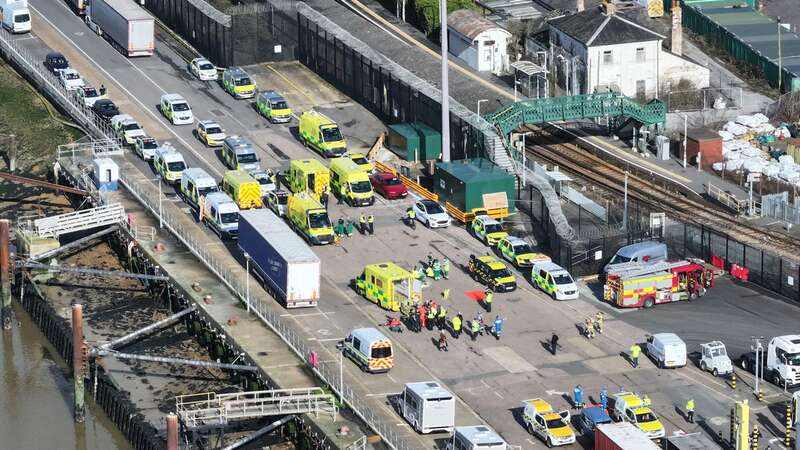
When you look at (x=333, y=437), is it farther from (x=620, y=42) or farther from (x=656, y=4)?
(x=656, y=4)

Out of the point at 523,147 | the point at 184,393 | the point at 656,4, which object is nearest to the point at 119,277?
the point at 184,393

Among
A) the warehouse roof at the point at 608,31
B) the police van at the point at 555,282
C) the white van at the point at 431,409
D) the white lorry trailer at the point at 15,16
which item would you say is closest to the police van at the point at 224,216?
the police van at the point at 555,282

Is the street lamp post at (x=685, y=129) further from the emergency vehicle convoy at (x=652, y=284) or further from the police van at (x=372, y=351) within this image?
the police van at (x=372, y=351)

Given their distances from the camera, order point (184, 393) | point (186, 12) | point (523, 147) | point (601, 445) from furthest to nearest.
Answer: point (186, 12) < point (523, 147) < point (184, 393) < point (601, 445)

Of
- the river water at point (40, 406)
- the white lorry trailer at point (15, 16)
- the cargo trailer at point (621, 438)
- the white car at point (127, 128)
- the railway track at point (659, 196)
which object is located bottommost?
the river water at point (40, 406)

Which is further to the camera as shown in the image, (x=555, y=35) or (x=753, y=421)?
(x=555, y=35)

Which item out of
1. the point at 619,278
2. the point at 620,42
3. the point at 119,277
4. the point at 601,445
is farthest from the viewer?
the point at 620,42
